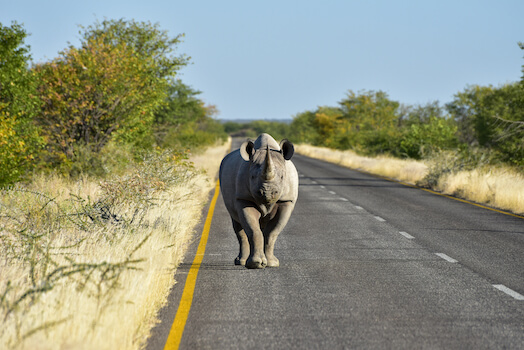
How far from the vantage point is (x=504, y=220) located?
14977 millimetres

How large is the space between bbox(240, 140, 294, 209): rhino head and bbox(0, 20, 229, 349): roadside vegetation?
1.41 metres

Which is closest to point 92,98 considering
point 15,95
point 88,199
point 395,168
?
point 15,95

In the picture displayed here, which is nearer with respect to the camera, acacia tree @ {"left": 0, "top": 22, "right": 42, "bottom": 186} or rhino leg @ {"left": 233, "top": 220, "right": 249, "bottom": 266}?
rhino leg @ {"left": 233, "top": 220, "right": 249, "bottom": 266}

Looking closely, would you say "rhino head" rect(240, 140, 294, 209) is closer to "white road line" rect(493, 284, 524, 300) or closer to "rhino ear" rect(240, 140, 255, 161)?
"rhino ear" rect(240, 140, 255, 161)

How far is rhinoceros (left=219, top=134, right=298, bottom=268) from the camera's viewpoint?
23.8 feet

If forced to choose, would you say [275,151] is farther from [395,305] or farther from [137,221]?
[137,221]

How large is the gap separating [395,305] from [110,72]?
1622 centimetres

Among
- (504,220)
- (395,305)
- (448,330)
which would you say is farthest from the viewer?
(504,220)

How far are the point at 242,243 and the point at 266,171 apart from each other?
6.35 ft

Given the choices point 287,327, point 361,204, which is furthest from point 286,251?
point 361,204

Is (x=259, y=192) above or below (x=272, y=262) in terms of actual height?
above

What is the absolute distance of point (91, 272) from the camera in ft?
19.0

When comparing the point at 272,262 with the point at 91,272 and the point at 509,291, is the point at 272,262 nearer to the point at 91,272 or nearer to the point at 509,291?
the point at 509,291

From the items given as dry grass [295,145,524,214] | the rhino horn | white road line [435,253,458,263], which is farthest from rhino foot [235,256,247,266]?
dry grass [295,145,524,214]
